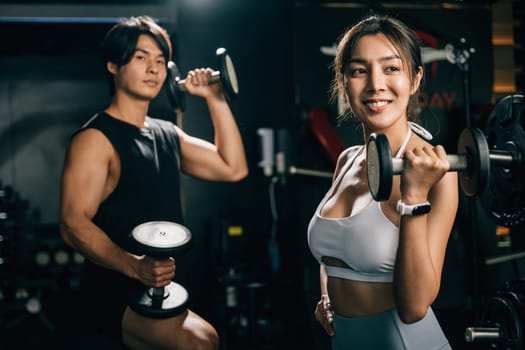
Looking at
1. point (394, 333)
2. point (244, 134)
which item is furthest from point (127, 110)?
point (244, 134)

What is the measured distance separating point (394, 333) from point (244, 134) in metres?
3.40

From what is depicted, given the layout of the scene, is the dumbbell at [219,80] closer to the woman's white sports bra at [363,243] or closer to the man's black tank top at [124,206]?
the man's black tank top at [124,206]

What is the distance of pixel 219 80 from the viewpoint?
7.96 feet

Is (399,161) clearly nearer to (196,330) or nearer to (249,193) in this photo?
(196,330)

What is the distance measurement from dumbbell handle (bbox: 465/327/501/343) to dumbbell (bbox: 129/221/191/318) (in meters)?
1.11

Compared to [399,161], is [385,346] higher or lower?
lower

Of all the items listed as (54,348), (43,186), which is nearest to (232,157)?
(54,348)

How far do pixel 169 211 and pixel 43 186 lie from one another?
180 inches

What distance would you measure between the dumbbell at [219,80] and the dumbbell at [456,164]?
1.11 m

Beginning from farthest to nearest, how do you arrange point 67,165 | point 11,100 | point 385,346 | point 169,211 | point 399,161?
point 11,100 < point 169,211 < point 67,165 < point 385,346 < point 399,161

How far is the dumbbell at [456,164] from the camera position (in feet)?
4.20

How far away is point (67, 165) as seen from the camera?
212 centimetres

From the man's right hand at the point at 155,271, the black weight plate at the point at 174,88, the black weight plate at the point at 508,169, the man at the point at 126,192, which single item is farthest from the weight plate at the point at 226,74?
the black weight plate at the point at 508,169

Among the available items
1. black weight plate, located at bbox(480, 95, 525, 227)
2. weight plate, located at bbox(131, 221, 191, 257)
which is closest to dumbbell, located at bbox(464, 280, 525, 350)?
black weight plate, located at bbox(480, 95, 525, 227)
